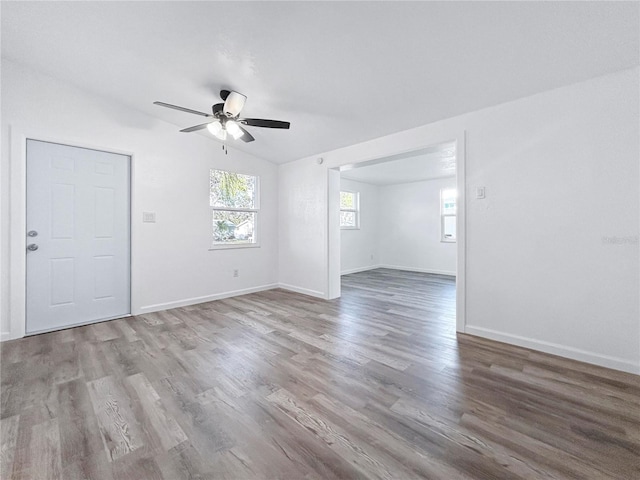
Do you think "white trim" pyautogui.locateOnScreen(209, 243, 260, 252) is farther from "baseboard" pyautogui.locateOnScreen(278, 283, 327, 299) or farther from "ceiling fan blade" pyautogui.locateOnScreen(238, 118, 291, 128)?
"ceiling fan blade" pyautogui.locateOnScreen(238, 118, 291, 128)

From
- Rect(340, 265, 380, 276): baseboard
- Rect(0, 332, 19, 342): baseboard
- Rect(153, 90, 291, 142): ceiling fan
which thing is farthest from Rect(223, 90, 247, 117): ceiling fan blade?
Rect(340, 265, 380, 276): baseboard

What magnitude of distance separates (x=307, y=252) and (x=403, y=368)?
281cm

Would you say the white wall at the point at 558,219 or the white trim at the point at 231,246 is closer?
the white wall at the point at 558,219

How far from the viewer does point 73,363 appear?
2.37 m

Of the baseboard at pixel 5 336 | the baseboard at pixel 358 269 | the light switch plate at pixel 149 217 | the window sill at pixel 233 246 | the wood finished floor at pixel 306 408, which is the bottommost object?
the wood finished floor at pixel 306 408

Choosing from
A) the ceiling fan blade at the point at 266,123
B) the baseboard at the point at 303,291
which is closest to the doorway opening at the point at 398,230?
the baseboard at the point at 303,291

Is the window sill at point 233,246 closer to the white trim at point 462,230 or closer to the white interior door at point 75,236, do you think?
the white interior door at point 75,236

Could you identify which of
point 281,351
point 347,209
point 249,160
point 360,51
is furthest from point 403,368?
point 347,209

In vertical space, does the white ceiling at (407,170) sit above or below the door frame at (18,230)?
above

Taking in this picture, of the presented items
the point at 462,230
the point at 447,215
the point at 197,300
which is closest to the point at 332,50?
the point at 462,230

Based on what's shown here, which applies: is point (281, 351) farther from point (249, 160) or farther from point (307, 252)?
point (249, 160)

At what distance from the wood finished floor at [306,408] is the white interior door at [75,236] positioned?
1.59 ft

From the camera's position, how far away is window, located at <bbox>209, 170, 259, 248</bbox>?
179 inches

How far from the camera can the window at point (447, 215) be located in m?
6.87
